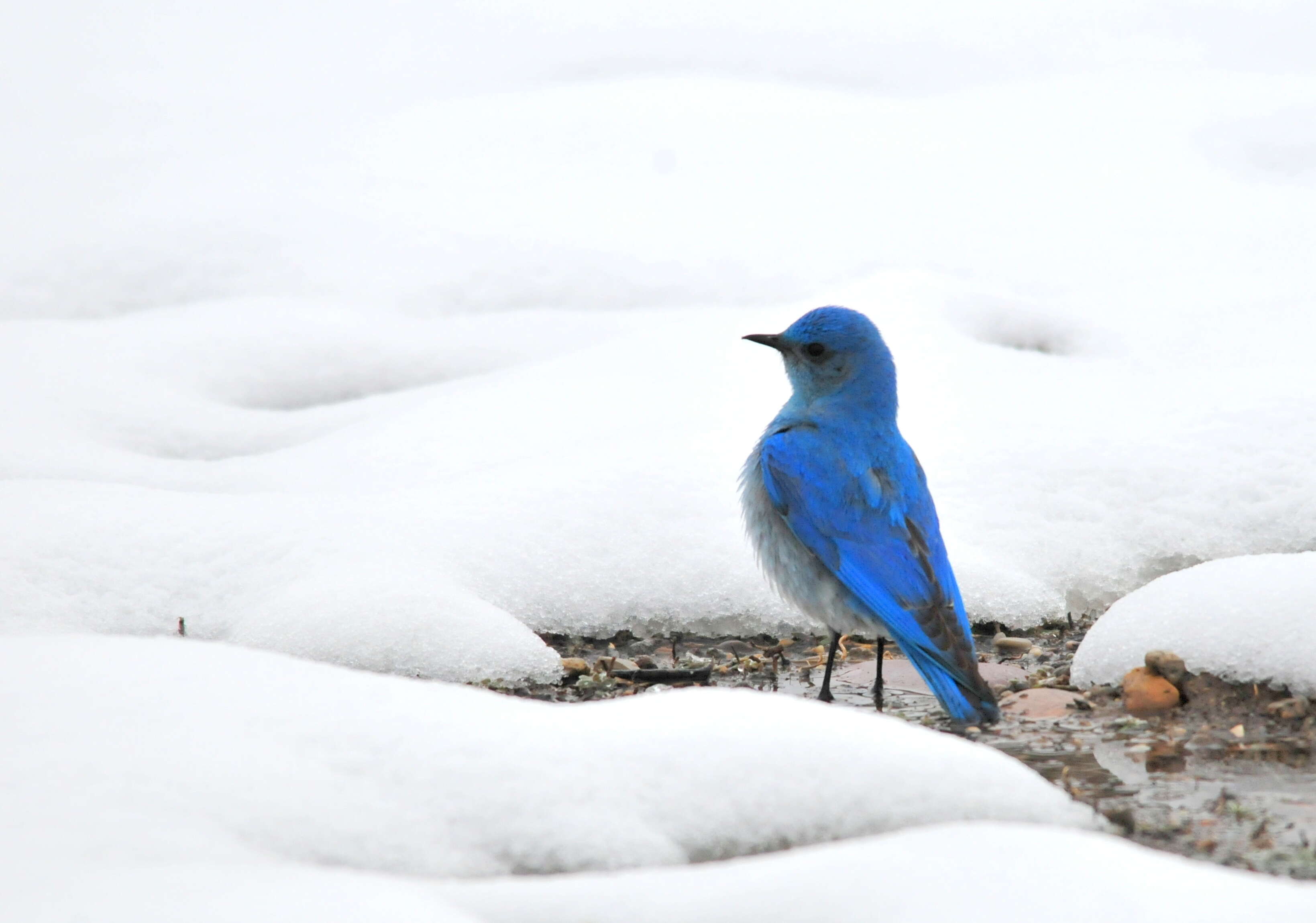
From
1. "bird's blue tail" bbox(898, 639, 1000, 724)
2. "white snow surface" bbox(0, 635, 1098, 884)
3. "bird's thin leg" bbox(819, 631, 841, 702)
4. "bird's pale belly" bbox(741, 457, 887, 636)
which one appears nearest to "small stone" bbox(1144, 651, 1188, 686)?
"bird's blue tail" bbox(898, 639, 1000, 724)

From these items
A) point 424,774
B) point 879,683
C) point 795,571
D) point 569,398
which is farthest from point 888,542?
point 569,398

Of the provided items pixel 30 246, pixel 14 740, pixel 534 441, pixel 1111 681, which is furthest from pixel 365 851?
pixel 30 246

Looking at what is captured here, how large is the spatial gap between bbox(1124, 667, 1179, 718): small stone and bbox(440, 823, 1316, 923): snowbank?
1.51 meters

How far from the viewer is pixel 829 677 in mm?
3846

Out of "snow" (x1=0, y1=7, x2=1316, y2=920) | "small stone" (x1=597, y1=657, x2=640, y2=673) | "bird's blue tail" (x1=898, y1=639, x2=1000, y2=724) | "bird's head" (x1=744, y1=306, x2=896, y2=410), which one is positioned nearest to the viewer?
"snow" (x1=0, y1=7, x2=1316, y2=920)

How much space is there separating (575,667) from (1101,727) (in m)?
1.52

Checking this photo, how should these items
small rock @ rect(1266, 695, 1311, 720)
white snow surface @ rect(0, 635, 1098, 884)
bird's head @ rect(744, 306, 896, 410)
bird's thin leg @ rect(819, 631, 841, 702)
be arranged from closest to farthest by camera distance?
white snow surface @ rect(0, 635, 1098, 884) < small rock @ rect(1266, 695, 1311, 720) < bird's thin leg @ rect(819, 631, 841, 702) < bird's head @ rect(744, 306, 896, 410)

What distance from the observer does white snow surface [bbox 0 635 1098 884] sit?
188 centimetres

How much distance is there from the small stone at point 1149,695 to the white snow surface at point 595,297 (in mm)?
963

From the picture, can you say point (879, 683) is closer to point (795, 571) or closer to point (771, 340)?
point (795, 571)

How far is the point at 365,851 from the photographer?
75.2 inches

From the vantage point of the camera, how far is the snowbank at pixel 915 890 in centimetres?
177

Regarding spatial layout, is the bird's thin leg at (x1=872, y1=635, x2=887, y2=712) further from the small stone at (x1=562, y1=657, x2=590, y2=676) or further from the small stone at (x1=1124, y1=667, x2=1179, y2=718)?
the small stone at (x1=562, y1=657, x2=590, y2=676)

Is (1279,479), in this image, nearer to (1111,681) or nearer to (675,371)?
(1111,681)
